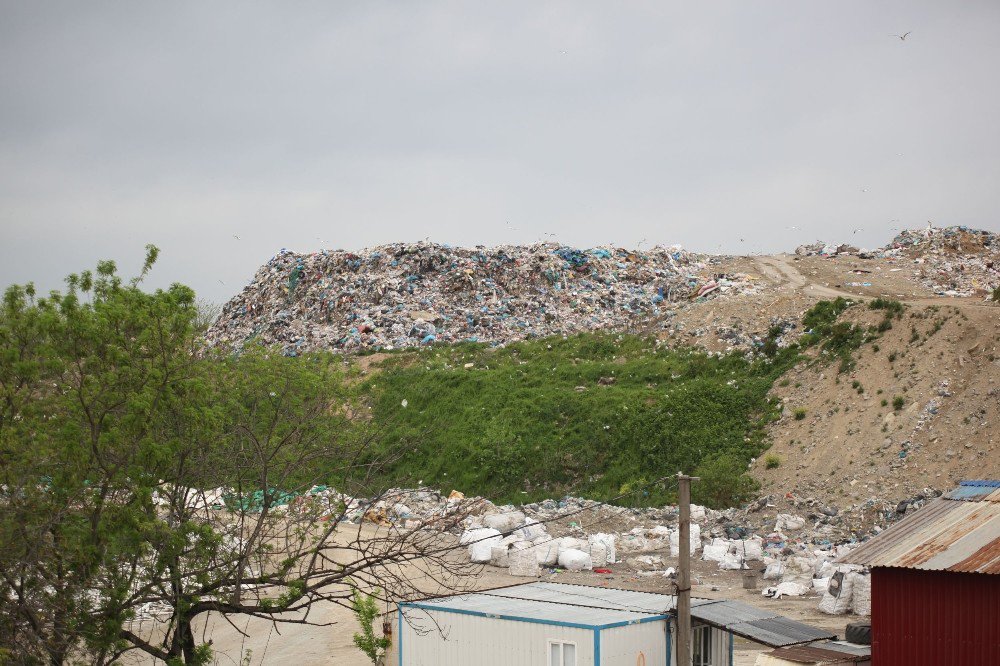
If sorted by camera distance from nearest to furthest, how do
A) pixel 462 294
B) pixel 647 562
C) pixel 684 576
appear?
1. pixel 684 576
2. pixel 647 562
3. pixel 462 294

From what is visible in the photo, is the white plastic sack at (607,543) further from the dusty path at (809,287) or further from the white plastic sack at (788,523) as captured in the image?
the dusty path at (809,287)

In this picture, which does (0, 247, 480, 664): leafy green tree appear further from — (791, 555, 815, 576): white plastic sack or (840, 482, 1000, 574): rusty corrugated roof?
(791, 555, 815, 576): white plastic sack

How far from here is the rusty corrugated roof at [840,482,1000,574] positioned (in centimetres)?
932

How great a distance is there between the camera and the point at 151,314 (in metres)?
7.45

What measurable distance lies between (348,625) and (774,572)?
745 cm

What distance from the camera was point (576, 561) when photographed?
19.2m

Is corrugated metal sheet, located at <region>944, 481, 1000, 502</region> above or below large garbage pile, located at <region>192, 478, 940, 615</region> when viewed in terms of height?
above

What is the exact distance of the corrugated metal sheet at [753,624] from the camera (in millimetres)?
11023

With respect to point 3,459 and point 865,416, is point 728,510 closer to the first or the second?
point 865,416

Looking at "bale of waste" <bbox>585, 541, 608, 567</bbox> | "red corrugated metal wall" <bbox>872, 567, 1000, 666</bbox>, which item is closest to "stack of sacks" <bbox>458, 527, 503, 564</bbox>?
"bale of waste" <bbox>585, 541, 608, 567</bbox>

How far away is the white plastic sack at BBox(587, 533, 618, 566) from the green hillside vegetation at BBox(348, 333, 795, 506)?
300cm

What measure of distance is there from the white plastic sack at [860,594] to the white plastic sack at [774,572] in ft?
7.22

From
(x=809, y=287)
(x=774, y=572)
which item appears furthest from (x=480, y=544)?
(x=809, y=287)

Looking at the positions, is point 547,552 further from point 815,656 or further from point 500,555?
point 815,656
